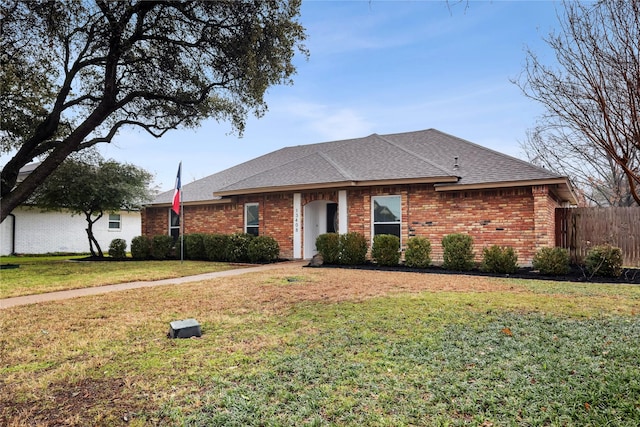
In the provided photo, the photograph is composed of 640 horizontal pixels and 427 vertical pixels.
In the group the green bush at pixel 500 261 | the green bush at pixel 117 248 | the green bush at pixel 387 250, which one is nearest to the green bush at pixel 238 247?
the green bush at pixel 387 250

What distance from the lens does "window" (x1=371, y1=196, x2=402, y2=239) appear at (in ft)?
44.2

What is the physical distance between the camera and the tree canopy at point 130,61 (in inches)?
396

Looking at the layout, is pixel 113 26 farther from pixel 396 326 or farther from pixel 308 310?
pixel 396 326

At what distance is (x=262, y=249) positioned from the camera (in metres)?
14.2

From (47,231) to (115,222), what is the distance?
380 cm

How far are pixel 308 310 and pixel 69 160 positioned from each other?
15.5 metres

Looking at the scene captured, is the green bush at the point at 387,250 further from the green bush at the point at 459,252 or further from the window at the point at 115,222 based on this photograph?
the window at the point at 115,222

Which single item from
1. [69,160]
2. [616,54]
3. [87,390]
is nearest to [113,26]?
[69,160]

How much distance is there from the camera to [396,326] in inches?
193

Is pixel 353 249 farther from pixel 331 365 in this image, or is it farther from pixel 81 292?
pixel 331 365

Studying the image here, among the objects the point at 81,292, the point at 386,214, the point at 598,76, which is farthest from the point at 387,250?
the point at 81,292

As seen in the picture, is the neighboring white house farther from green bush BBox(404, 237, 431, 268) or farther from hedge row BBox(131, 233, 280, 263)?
green bush BBox(404, 237, 431, 268)

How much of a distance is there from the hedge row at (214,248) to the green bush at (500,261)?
7.28m

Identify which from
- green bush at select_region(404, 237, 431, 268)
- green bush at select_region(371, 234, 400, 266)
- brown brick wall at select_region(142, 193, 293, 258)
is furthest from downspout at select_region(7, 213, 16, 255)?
green bush at select_region(404, 237, 431, 268)
